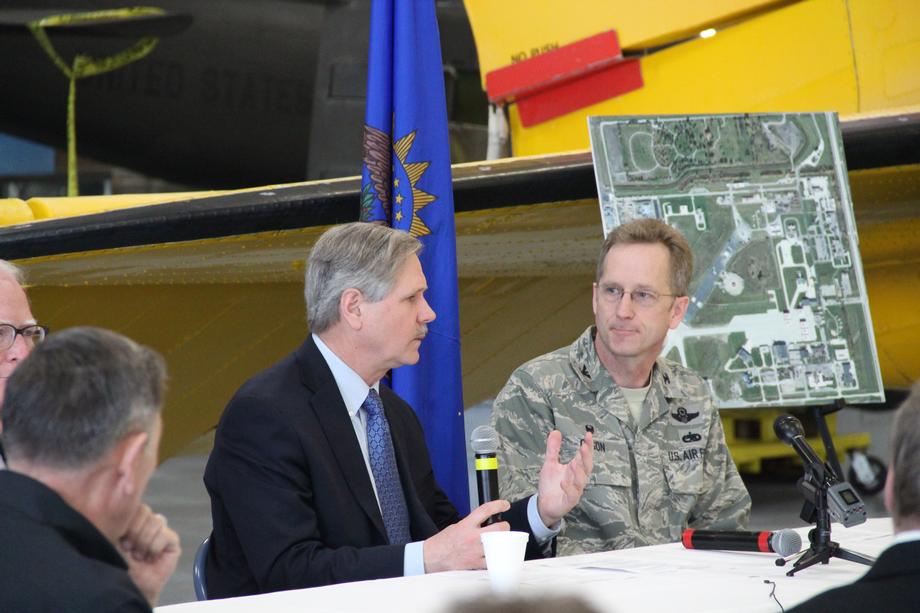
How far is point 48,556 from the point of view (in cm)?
119

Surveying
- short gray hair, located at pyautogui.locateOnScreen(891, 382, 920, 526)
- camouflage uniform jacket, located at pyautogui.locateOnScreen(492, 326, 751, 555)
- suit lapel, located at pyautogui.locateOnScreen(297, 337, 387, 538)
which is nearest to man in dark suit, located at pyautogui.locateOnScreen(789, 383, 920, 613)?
short gray hair, located at pyautogui.locateOnScreen(891, 382, 920, 526)

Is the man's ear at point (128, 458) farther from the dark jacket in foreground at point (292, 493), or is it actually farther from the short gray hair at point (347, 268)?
the short gray hair at point (347, 268)

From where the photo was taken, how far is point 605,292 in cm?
302

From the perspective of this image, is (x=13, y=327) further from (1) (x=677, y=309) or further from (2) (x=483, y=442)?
(1) (x=677, y=309)

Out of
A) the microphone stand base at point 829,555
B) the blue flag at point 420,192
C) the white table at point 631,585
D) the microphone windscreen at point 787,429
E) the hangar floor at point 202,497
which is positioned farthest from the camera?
the hangar floor at point 202,497

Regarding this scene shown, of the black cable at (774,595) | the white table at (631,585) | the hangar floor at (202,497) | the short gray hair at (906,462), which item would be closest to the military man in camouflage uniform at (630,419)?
the white table at (631,585)

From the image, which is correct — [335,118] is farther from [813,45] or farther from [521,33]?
[813,45]

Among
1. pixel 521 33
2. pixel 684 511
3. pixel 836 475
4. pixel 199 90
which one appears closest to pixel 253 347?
pixel 521 33

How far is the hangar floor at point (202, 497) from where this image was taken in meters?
6.03

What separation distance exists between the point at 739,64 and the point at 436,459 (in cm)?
295

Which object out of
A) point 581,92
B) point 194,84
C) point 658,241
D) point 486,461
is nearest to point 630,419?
point 658,241

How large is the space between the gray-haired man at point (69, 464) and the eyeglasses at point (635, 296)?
6.20 feet

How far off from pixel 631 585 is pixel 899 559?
31.9 inches

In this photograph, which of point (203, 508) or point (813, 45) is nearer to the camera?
point (813, 45)
